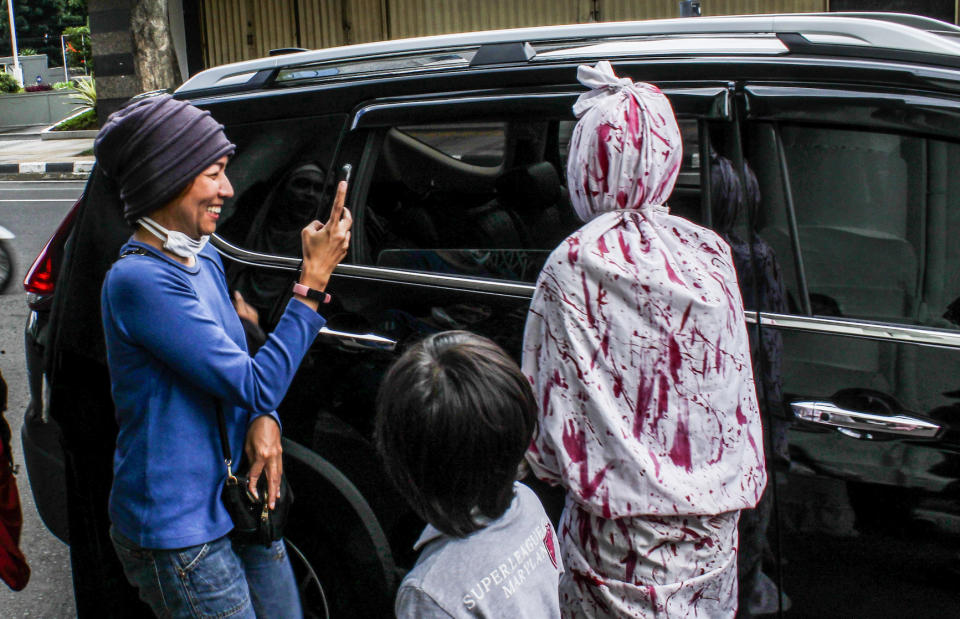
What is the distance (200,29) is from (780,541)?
17119 millimetres

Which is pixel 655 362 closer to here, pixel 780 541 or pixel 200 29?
pixel 780 541

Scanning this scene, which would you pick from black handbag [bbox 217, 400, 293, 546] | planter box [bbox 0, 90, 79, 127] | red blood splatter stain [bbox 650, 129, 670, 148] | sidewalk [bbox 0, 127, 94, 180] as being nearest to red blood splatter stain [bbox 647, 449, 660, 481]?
red blood splatter stain [bbox 650, 129, 670, 148]

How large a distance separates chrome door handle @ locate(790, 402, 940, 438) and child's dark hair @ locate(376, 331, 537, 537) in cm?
75

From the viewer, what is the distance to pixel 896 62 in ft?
6.45

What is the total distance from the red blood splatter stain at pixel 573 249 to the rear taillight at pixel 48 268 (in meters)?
1.75

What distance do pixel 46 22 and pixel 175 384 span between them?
170 feet

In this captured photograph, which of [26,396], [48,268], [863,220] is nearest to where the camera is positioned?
[863,220]

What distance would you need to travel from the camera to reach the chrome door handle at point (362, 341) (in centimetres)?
227

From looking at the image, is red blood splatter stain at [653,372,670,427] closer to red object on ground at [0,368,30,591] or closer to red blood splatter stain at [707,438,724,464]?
red blood splatter stain at [707,438,724,464]

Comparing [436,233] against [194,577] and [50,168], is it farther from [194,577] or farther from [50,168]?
[50,168]

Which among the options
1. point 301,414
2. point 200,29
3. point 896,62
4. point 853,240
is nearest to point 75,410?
point 301,414

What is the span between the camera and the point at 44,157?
641 inches

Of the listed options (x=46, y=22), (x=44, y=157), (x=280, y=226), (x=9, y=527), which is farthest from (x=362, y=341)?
(x=46, y=22)

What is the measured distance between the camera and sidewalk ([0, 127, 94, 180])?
48.9ft
